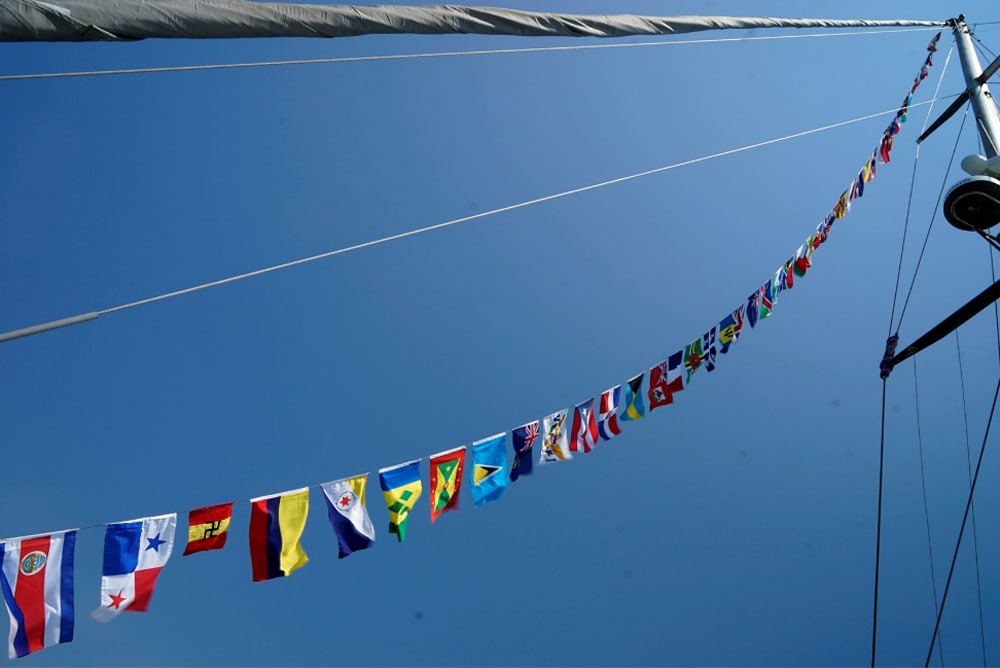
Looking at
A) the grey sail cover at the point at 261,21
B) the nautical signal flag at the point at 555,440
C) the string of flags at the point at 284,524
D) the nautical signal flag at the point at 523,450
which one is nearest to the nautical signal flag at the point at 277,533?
the string of flags at the point at 284,524

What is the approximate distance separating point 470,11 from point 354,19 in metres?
0.54

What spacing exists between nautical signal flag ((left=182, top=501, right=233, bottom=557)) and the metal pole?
8.56m

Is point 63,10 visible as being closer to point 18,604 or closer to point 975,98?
point 18,604

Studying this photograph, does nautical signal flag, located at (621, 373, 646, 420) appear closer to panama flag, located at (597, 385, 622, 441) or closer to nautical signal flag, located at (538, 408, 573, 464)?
panama flag, located at (597, 385, 622, 441)

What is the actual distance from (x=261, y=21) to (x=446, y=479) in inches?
221

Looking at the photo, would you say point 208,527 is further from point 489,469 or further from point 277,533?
point 489,469

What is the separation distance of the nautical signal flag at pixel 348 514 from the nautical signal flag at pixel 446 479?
813 millimetres

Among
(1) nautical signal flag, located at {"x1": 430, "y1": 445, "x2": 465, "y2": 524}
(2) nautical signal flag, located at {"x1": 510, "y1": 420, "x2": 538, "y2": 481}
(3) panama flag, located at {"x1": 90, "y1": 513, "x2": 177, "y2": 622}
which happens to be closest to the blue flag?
(1) nautical signal flag, located at {"x1": 430, "y1": 445, "x2": 465, "y2": 524}

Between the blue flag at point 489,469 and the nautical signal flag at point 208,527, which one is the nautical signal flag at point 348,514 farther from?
the blue flag at point 489,469

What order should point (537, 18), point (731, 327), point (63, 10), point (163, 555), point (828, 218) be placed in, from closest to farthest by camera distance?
1. point (63, 10)
2. point (537, 18)
3. point (163, 555)
4. point (731, 327)
5. point (828, 218)

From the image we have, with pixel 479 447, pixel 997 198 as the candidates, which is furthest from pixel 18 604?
pixel 997 198

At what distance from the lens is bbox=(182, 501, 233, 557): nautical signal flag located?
18.9 ft

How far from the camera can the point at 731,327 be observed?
29.8 ft

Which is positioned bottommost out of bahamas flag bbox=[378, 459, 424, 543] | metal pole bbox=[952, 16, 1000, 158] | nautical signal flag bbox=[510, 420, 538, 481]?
bahamas flag bbox=[378, 459, 424, 543]
